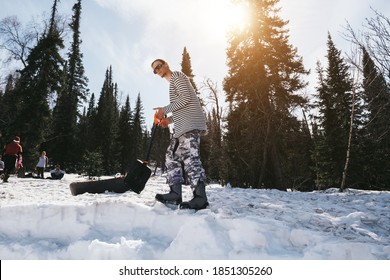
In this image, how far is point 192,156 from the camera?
12.2 feet

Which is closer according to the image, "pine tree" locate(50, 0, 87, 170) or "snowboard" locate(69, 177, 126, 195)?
"snowboard" locate(69, 177, 126, 195)

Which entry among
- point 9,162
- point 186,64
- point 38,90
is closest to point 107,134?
point 186,64

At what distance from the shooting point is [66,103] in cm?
3322

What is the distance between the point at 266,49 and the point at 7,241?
1622 centimetres

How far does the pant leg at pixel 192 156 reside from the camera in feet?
12.0

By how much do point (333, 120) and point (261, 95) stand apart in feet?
43.2

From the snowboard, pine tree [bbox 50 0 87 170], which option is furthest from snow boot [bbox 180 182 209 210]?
pine tree [bbox 50 0 87 170]

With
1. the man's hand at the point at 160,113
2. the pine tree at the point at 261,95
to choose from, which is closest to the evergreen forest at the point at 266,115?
the pine tree at the point at 261,95

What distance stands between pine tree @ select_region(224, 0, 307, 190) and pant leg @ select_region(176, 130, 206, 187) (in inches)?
449

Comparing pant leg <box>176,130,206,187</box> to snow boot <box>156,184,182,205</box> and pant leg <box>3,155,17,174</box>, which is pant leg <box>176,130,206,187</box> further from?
pant leg <box>3,155,17,174</box>

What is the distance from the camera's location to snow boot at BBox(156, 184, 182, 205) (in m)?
3.89

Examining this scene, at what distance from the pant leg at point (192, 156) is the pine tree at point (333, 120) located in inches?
715

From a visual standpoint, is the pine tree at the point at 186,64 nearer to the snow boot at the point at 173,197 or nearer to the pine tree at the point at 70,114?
the pine tree at the point at 70,114
